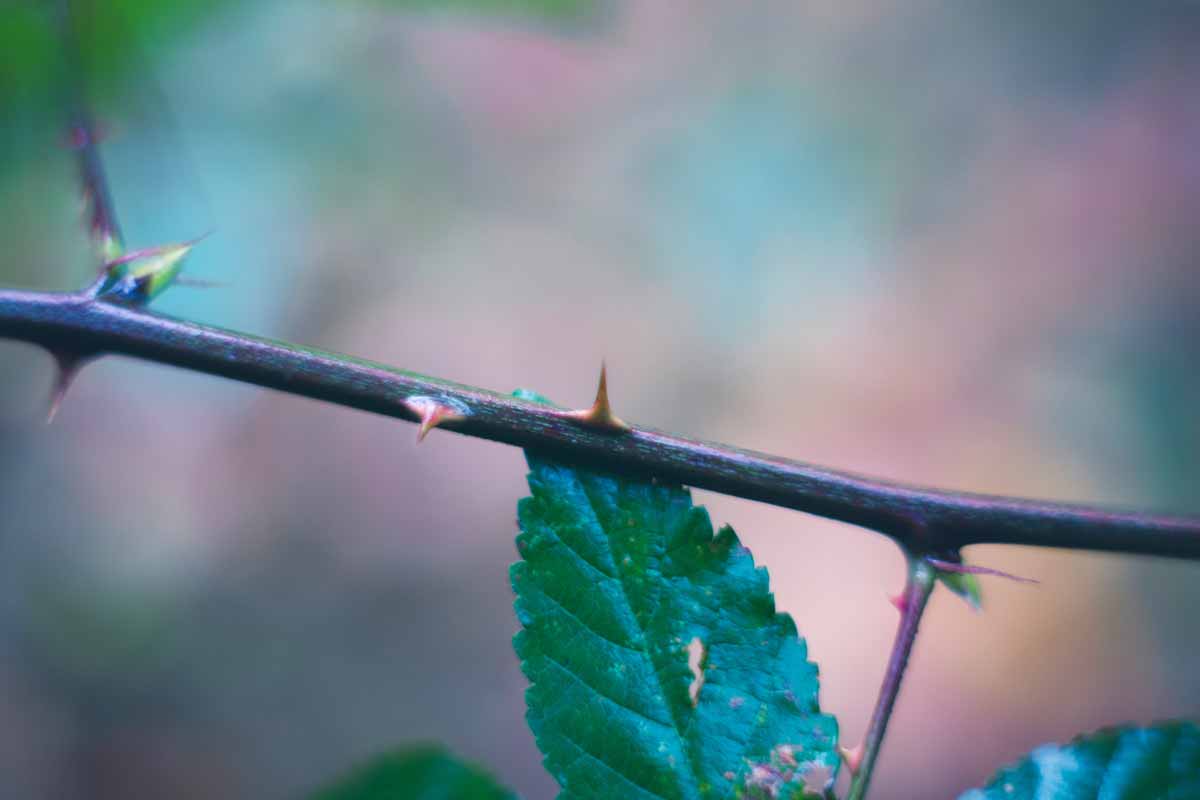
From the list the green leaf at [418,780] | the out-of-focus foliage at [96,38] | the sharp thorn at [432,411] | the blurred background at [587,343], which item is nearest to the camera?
the sharp thorn at [432,411]

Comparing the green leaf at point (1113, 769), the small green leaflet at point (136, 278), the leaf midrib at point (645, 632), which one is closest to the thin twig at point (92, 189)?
the small green leaflet at point (136, 278)

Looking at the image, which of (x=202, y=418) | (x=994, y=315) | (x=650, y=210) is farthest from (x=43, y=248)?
(x=994, y=315)

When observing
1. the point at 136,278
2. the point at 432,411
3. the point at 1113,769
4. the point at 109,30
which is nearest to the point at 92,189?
the point at 136,278

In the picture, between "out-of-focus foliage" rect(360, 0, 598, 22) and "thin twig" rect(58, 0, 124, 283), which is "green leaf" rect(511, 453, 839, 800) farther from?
"out-of-focus foliage" rect(360, 0, 598, 22)

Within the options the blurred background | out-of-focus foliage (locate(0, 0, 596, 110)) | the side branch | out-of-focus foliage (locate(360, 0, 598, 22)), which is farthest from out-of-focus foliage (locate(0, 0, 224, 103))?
the blurred background

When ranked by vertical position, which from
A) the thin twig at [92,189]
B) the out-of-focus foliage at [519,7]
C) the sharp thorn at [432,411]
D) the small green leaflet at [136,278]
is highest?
the out-of-focus foliage at [519,7]

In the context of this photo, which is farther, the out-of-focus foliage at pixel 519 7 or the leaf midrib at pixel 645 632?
the out-of-focus foliage at pixel 519 7

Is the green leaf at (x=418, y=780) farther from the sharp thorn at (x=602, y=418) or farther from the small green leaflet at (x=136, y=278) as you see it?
the small green leaflet at (x=136, y=278)
